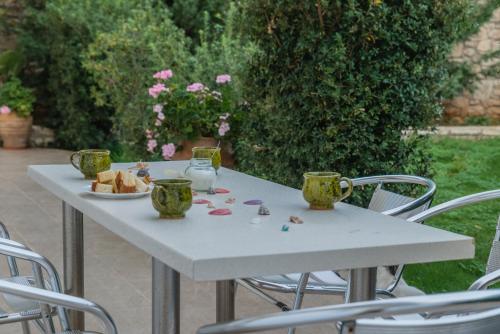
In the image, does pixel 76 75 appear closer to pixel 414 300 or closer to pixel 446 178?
pixel 446 178

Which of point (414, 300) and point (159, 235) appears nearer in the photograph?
point (414, 300)

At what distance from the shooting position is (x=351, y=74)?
3877 mm

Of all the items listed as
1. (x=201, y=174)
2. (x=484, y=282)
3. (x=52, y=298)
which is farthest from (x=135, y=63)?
(x=484, y=282)

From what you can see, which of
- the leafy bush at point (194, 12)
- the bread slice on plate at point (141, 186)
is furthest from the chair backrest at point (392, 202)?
the leafy bush at point (194, 12)

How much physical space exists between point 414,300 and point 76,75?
7.78 metres

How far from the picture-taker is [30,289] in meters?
1.93

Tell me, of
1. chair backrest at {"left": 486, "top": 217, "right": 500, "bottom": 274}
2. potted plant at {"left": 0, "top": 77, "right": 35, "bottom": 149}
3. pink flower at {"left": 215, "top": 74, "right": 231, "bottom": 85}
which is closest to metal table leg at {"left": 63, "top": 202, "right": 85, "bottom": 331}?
chair backrest at {"left": 486, "top": 217, "right": 500, "bottom": 274}

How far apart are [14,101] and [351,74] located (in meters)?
6.26

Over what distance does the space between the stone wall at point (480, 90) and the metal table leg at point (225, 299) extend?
7.58 metres

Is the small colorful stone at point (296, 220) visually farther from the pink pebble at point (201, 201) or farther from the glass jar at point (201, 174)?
the glass jar at point (201, 174)

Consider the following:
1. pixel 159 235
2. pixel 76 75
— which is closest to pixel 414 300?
pixel 159 235

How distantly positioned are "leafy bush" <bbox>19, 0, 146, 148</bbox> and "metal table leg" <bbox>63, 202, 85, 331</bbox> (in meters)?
5.38

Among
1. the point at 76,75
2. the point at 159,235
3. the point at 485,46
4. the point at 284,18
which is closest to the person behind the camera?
the point at 159,235

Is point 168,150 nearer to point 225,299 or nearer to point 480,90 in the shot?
point 225,299
